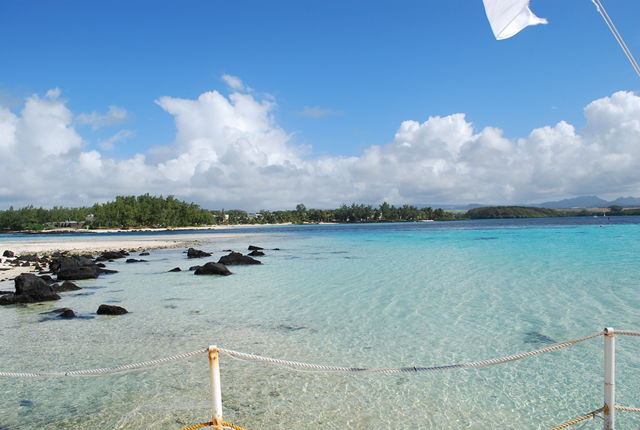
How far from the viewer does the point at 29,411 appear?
22.7 feet

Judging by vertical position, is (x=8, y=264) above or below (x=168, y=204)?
below

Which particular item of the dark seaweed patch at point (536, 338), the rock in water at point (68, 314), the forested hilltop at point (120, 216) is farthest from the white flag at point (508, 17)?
the forested hilltop at point (120, 216)

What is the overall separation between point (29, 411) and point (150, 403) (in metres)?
1.94

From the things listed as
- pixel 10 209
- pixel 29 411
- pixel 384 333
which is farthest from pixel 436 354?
pixel 10 209

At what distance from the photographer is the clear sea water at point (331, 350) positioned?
6.71 metres

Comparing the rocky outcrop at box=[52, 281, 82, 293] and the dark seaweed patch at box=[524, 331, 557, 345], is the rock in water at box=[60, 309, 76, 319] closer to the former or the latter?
the rocky outcrop at box=[52, 281, 82, 293]

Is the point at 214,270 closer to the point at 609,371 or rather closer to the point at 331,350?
the point at 331,350

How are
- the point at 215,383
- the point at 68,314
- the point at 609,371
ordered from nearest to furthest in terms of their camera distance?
the point at 215,383 < the point at 609,371 < the point at 68,314

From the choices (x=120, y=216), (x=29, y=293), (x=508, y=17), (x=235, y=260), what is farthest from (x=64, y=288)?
(x=120, y=216)

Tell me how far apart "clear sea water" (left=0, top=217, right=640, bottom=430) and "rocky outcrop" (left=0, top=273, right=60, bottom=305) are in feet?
1.83

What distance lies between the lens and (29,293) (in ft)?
53.0

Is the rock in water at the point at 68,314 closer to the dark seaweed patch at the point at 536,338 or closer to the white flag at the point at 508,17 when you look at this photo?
the dark seaweed patch at the point at 536,338

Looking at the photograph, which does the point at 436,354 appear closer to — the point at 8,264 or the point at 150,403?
the point at 150,403

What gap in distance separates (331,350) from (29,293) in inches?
517
